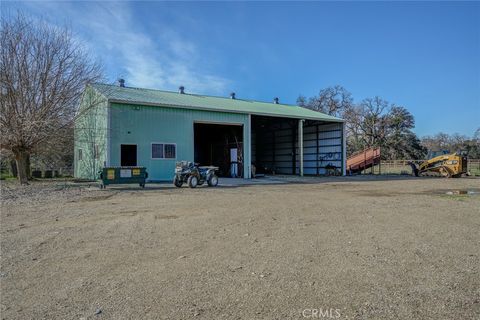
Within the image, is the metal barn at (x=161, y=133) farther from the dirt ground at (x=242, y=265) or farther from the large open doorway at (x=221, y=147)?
the dirt ground at (x=242, y=265)

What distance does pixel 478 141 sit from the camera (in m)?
50.0

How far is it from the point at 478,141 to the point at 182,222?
185 feet

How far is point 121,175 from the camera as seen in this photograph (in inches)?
571

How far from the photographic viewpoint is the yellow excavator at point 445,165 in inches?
871

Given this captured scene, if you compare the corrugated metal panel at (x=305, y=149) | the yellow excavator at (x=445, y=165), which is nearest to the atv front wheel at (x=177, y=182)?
the corrugated metal panel at (x=305, y=149)

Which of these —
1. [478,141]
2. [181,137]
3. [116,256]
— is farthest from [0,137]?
[478,141]

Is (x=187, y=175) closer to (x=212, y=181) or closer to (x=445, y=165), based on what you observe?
(x=212, y=181)

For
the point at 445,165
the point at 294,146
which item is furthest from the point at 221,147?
the point at 445,165

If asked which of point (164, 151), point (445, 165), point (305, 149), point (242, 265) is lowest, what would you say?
point (242, 265)

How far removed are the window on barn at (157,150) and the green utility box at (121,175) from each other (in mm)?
3555

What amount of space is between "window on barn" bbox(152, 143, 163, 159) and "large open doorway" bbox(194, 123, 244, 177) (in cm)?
535

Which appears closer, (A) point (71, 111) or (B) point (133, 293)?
(B) point (133, 293)

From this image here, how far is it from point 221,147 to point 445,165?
1537 centimetres

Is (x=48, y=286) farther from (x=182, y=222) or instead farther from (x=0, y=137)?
(x=0, y=137)
